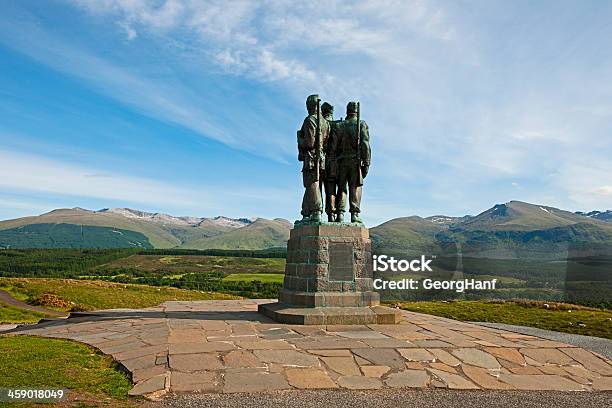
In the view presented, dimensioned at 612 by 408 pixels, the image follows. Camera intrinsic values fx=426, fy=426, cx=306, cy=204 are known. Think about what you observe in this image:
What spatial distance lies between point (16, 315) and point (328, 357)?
63.0 ft

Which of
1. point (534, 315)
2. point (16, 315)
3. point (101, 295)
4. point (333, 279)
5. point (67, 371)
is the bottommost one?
point (16, 315)

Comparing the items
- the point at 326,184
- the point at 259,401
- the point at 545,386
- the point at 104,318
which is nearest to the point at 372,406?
the point at 259,401

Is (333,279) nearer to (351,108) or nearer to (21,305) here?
(351,108)

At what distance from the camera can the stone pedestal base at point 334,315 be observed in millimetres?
10234

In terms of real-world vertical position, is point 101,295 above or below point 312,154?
below

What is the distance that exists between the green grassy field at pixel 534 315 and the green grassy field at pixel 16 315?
17.3 m

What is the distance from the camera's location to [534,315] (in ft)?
53.4

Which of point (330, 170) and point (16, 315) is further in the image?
point (16, 315)

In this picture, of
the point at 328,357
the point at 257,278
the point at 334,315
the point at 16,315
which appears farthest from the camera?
the point at 257,278

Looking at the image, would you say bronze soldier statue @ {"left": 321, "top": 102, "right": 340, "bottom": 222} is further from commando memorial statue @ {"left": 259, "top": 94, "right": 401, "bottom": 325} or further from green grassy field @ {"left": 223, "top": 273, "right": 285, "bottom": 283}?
green grassy field @ {"left": 223, "top": 273, "right": 285, "bottom": 283}

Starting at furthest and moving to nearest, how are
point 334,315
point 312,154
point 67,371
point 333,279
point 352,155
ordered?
point 352,155 → point 312,154 → point 333,279 → point 334,315 → point 67,371

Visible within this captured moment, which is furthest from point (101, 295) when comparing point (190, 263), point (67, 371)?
point (190, 263)

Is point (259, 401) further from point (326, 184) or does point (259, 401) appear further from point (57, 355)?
point (326, 184)

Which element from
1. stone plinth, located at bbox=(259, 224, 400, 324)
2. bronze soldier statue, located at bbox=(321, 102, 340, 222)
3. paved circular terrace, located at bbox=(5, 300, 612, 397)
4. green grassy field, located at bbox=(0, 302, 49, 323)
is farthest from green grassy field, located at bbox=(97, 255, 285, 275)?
paved circular terrace, located at bbox=(5, 300, 612, 397)
